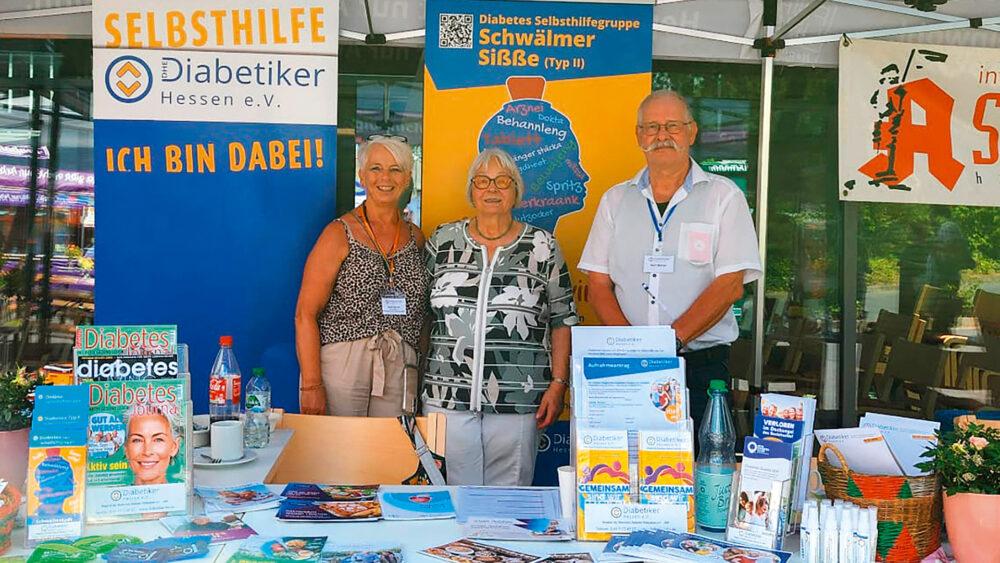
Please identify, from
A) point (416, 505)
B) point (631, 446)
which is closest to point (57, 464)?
point (416, 505)

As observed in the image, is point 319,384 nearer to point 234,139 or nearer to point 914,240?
point 234,139

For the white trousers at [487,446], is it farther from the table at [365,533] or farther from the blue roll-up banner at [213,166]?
the table at [365,533]

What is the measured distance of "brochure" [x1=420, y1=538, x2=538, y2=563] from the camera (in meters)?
1.64

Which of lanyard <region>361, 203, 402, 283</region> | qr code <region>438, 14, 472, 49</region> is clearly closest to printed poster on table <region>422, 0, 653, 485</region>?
qr code <region>438, 14, 472, 49</region>

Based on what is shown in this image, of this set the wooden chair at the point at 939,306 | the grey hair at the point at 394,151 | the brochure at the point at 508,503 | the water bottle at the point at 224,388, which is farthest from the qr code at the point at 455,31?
the wooden chair at the point at 939,306

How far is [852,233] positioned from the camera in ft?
14.2

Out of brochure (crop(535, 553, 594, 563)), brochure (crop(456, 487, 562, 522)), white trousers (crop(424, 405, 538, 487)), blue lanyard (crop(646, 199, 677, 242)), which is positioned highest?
blue lanyard (crop(646, 199, 677, 242))

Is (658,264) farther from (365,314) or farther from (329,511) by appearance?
(329,511)

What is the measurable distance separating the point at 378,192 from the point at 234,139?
959mm

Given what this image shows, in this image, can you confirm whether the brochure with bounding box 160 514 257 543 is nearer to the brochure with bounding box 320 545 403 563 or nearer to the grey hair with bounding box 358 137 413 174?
the brochure with bounding box 320 545 403 563

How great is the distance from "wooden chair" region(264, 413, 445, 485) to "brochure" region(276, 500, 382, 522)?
0.57 m

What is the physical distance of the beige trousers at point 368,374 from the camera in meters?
3.23

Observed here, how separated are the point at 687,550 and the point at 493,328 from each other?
1.48 metres

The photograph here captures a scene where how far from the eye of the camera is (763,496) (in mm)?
1738
